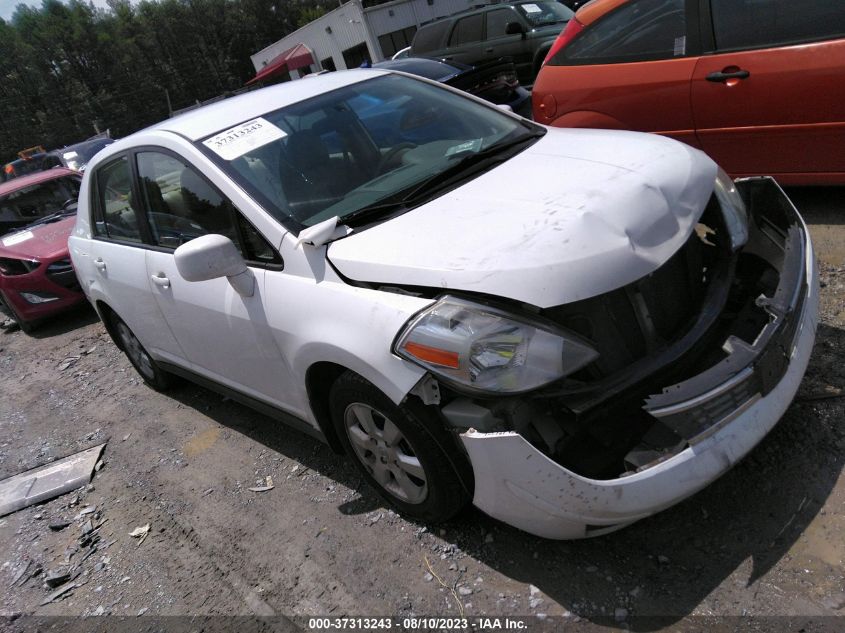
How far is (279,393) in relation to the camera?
297 centimetres

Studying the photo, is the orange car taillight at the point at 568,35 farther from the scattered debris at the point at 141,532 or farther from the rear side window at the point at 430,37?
the rear side window at the point at 430,37

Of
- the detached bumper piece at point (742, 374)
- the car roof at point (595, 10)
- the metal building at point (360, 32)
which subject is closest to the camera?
the detached bumper piece at point (742, 374)

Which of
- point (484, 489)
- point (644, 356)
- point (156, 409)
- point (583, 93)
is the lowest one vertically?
point (156, 409)

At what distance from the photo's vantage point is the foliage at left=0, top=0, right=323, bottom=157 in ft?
208

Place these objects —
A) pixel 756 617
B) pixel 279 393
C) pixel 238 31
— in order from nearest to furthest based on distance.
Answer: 1. pixel 756 617
2. pixel 279 393
3. pixel 238 31

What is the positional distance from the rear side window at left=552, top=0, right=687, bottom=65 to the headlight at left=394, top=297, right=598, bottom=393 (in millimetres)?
3245

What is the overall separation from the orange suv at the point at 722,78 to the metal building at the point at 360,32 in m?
32.6

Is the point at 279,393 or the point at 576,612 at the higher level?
the point at 279,393

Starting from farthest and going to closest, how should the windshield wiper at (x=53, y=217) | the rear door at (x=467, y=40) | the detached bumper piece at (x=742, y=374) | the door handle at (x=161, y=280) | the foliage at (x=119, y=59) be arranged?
the foliage at (x=119, y=59), the rear door at (x=467, y=40), the windshield wiper at (x=53, y=217), the door handle at (x=161, y=280), the detached bumper piece at (x=742, y=374)

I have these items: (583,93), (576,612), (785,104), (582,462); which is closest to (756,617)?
(576,612)

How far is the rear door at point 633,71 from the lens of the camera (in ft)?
14.4

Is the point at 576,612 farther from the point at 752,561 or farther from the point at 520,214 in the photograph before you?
the point at 520,214

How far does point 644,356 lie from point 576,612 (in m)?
0.89

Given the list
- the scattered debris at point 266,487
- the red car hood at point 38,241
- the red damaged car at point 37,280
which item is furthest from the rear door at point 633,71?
the red car hood at point 38,241
